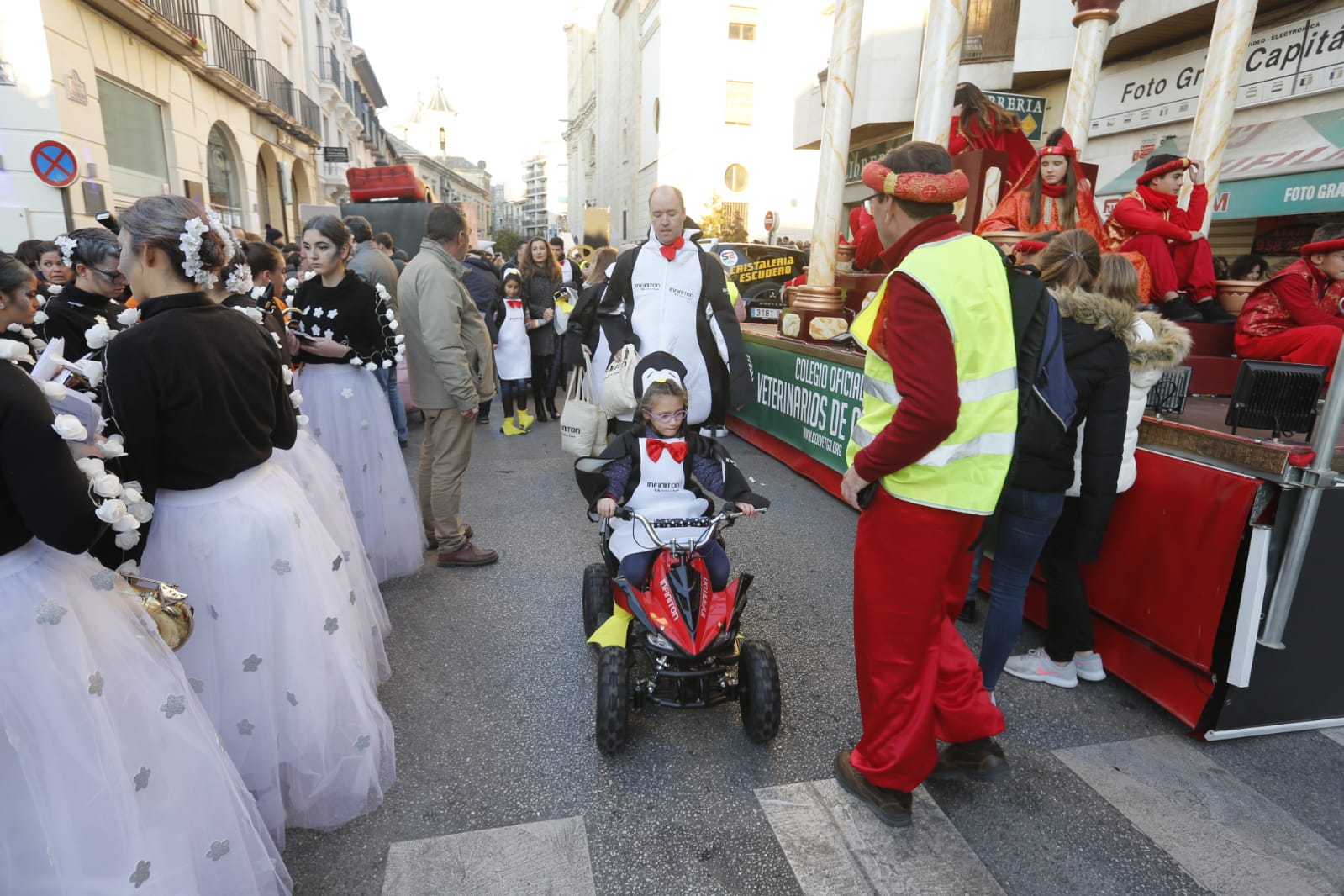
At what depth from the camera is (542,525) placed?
539cm

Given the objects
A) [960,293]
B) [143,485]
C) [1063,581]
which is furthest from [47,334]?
[1063,581]

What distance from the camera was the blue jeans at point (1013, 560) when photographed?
2965 mm

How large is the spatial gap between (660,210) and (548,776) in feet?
9.86

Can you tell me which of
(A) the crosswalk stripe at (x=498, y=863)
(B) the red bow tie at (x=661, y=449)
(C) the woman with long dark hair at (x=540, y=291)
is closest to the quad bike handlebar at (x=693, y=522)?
(B) the red bow tie at (x=661, y=449)

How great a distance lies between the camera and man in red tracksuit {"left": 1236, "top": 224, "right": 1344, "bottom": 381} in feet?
13.3

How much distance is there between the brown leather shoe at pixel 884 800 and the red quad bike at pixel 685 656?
36 cm

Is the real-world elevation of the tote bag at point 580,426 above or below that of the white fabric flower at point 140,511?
below

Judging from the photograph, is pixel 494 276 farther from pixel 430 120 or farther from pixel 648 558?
pixel 430 120

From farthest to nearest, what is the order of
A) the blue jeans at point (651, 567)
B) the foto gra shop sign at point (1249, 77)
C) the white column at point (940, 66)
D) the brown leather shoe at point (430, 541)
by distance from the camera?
the foto gra shop sign at point (1249, 77), the white column at point (940, 66), the brown leather shoe at point (430, 541), the blue jeans at point (651, 567)

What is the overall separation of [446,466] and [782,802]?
9.28 ft

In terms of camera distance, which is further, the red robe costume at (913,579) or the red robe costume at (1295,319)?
the red robe costume at (1295,319)

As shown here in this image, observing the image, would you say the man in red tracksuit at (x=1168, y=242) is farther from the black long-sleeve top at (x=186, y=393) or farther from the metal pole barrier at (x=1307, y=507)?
the black long-sleeve top at (x=186, y=393)

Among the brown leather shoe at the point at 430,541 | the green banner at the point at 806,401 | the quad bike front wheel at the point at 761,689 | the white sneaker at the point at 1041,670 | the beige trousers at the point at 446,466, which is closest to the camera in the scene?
the quad bike front wheel at the point at 761,689

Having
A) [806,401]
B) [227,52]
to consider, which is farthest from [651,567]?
[227,52]
